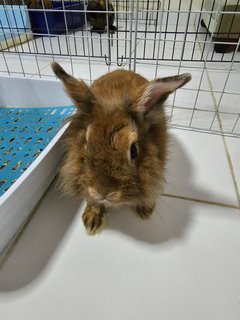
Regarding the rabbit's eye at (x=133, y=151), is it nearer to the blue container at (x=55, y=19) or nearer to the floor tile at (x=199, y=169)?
the floor tile at (x=199, y=169)

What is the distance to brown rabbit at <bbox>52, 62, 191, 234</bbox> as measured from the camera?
59cm

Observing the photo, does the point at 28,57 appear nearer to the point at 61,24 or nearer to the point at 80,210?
the point at 61,24

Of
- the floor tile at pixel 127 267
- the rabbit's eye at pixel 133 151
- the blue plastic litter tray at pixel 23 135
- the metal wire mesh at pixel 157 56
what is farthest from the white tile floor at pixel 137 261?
the metal wire mesh at pixel 157 56

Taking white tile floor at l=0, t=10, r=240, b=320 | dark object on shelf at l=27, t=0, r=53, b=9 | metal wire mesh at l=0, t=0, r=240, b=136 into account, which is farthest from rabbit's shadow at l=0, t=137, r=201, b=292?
dark object on shelf at l=27, t=0, r=53, b=9

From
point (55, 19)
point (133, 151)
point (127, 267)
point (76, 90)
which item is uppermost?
point (76, 90)

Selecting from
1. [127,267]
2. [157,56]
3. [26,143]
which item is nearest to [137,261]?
[127,267]

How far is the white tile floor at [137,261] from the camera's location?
606 millimetres

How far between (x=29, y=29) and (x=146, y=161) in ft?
7.64

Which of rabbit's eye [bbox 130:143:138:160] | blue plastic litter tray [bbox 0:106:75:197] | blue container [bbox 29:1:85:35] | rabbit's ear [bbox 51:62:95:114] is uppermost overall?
rabbit's ear [bbox 51:62:95:114]

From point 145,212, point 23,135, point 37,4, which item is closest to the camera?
point 145,212

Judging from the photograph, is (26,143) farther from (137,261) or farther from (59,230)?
(137,261)

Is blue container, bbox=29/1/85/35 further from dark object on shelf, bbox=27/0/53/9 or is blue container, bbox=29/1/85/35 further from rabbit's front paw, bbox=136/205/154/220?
rabbit's front paw, bbox=136/205/154/220

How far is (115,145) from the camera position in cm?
59

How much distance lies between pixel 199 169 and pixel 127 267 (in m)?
0.53
